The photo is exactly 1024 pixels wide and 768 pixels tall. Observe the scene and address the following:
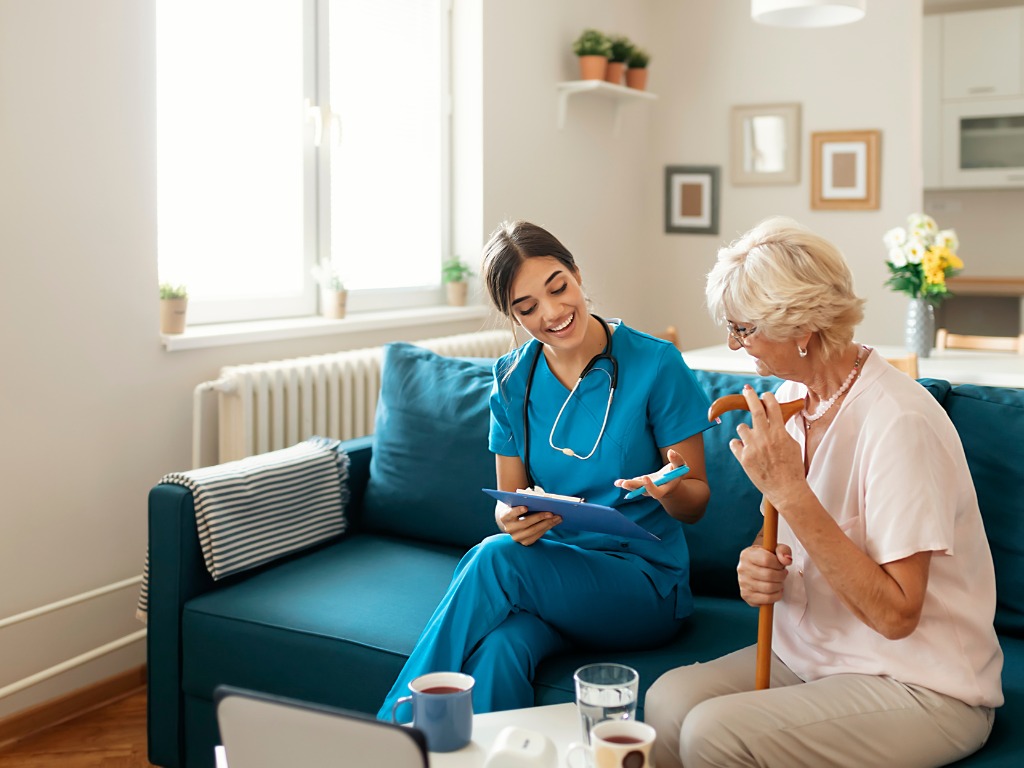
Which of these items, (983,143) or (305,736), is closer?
(305,736)

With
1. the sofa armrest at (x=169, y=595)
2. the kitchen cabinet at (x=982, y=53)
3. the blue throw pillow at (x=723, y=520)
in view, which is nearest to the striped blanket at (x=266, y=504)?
the sofa armrest at (x=169, y=595)

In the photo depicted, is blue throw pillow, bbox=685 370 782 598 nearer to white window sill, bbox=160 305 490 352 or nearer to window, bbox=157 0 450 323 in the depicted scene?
white window sill, bbox=160 305 490 352

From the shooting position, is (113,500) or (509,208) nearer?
(113,500)

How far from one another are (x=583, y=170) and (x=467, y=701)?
12.6ft

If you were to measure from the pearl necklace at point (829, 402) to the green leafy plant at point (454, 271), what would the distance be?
8.79 feet

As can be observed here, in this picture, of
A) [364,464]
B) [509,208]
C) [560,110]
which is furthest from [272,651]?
[560,110]

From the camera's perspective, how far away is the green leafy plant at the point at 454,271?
4.24 m

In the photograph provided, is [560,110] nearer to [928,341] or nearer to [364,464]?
[928,341]

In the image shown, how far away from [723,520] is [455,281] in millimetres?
2196

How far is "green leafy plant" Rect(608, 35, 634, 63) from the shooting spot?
15.9 feet

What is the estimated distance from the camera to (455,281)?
4.24 m

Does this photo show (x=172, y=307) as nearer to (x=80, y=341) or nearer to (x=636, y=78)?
(x=80, y=341)

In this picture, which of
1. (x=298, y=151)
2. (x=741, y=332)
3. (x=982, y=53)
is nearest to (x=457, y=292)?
(x=298, y=151)

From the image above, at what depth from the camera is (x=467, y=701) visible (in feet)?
4.61
